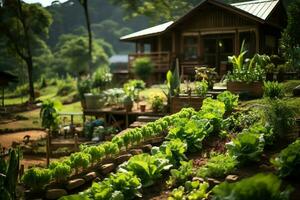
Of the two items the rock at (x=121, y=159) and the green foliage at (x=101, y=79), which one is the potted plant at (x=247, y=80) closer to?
the rock at (x=121, y=159)

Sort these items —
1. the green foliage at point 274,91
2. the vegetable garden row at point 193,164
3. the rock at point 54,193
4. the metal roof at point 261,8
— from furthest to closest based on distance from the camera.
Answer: the metal roof at point 261,8
the green foliage at point 274,91
the rock at point 54,193
the vegetable garden row at point 193,164

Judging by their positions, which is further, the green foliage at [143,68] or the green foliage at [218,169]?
the green foliage at [143,68]

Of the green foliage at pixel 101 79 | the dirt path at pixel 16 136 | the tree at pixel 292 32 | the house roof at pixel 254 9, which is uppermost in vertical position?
the house roof at pixel 254 9

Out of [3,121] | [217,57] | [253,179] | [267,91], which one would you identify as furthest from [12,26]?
[253,179]

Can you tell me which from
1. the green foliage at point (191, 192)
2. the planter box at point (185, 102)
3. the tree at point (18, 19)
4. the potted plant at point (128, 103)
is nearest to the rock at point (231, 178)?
the green foliage at point (191, 192)

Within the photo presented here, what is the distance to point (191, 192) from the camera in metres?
6.08

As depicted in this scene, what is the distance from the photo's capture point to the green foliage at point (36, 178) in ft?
Answer: 22.2

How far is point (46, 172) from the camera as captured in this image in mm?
6887

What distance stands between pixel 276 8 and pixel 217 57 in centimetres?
446

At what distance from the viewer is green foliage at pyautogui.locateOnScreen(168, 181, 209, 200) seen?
19.6 ft

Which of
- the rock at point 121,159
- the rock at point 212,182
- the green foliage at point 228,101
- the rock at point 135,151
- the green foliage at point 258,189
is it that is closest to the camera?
the green foliage at point 258,189

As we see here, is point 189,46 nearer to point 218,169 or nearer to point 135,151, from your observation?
point 135,151

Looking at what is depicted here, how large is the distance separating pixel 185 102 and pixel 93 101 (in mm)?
5134

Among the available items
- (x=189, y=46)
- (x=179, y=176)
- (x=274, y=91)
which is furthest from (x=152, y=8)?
(x=179, y=176)
